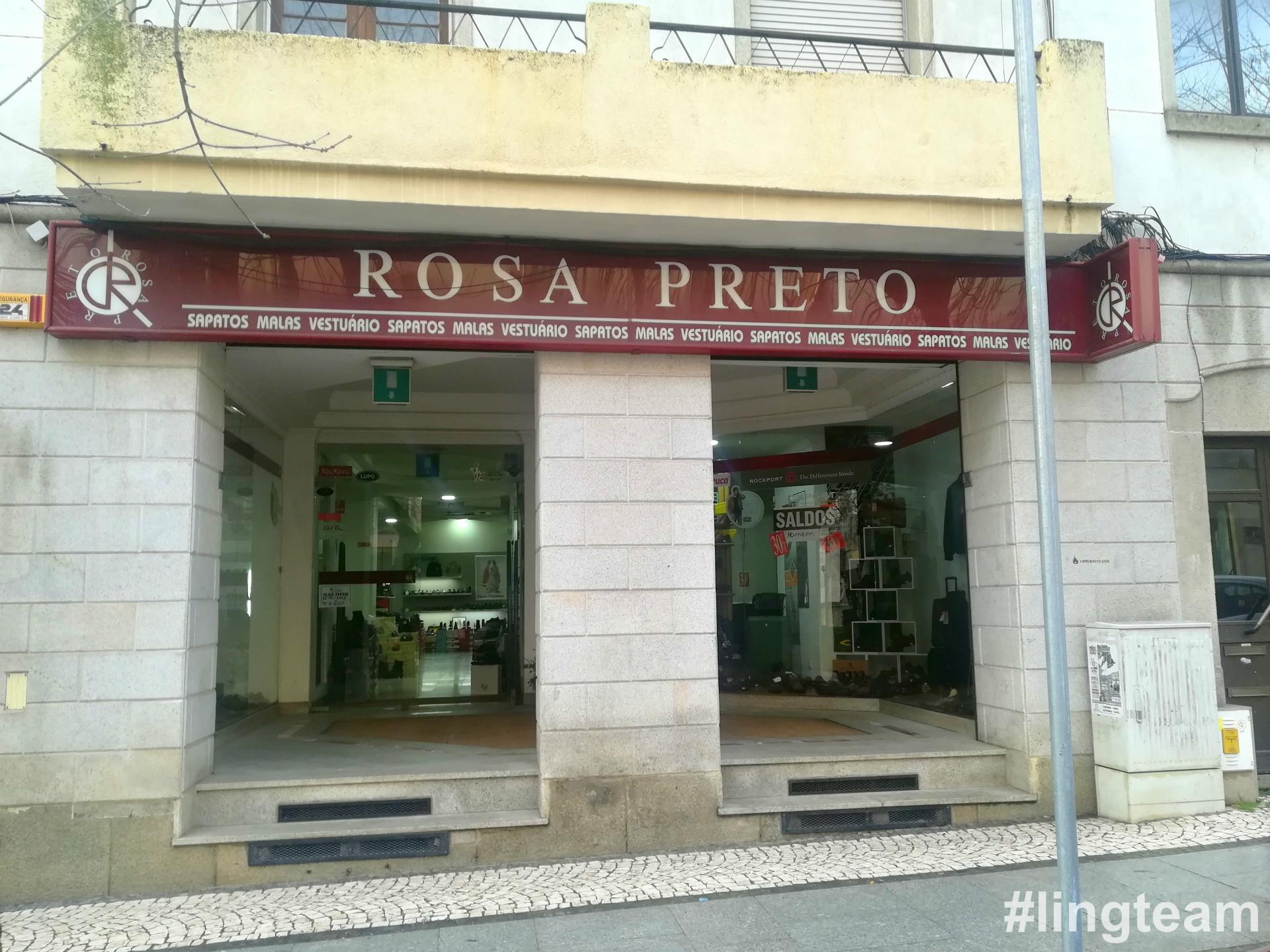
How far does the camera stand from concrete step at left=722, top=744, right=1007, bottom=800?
23.5ft

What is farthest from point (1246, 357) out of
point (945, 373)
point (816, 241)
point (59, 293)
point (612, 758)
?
point (59, 293)

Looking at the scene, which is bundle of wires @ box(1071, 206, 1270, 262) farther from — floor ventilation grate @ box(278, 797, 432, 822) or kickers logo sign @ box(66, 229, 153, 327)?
kickers logo sign @ box(66, 229, 153, 327)

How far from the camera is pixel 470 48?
250 inches

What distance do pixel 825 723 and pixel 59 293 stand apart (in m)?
7.45

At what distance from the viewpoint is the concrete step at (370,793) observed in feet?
21.4

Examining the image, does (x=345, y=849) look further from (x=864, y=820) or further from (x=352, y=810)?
(x=864, y=820)

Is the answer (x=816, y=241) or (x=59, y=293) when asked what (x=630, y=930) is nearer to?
(x=816, y=241)

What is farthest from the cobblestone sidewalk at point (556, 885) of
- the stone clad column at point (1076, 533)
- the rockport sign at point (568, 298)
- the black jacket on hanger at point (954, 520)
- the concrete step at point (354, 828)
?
the rockport sign at point (568, 298)

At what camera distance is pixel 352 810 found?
262 inches

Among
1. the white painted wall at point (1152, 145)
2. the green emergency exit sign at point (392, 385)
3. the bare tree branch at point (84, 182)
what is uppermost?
the white painted wall at point (1152, 145)

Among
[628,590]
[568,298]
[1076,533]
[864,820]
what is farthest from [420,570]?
[1076,533]

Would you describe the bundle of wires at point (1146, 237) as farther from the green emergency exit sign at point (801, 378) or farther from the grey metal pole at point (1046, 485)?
the grey metal pole at point (1046, 485)

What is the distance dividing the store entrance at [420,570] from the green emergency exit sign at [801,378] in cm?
387

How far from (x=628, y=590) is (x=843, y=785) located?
7.41 ft
